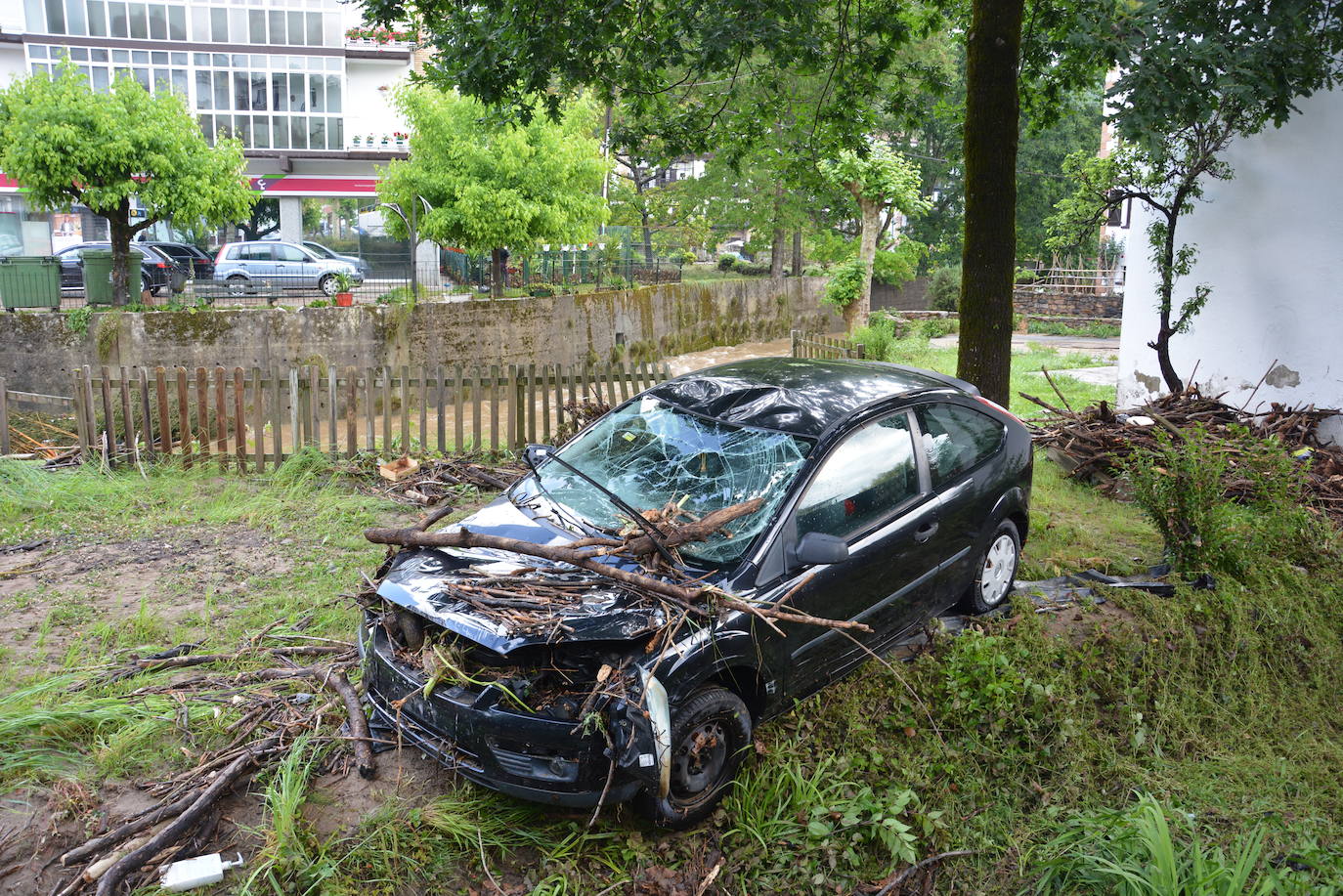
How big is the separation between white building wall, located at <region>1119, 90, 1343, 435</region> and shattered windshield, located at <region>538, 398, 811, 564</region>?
806cm

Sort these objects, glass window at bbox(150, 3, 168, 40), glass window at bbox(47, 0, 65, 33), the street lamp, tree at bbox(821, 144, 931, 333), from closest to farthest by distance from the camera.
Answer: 1. the street lamp
2. tree at bbox(821, 144, 931, 333)
3. glass window at bbox(47, 0, 65, 33)
4. glass window at bbox(150, 3, 168, 40)

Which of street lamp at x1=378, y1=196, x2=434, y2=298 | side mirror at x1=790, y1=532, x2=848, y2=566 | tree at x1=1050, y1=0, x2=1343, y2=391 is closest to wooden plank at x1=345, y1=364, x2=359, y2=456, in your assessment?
side mirror at x1=790, y1=532, x2=848, y2=566

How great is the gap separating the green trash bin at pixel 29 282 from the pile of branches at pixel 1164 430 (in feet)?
53.1

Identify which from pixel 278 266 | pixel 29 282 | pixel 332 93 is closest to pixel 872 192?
pixel 278 266

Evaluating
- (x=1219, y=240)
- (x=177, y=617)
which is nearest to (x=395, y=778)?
(x=177, y=617)

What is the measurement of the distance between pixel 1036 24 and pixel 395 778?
9.11 meters

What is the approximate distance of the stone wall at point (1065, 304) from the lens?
3170cm

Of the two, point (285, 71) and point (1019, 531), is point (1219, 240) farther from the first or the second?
point (285, 71)

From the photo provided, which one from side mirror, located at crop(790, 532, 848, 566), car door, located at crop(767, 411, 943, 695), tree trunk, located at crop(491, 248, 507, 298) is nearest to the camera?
side mirror, located at crop(790, 532, 848, 566)

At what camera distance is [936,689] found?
5078mm

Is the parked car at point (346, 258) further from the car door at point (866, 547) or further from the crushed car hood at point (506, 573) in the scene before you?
the car door at point (866, 547)

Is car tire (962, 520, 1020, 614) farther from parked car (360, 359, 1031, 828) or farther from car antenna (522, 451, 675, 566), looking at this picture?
car antenna (522, 451, 675, 566)

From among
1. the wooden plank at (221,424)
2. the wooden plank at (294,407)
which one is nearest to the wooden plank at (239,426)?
the wooden plank at (221,424)

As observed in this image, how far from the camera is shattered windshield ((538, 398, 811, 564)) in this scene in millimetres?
4535
